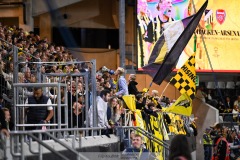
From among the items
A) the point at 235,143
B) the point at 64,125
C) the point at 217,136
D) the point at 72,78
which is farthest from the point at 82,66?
the point at 235,143

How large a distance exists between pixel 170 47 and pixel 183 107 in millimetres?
1760

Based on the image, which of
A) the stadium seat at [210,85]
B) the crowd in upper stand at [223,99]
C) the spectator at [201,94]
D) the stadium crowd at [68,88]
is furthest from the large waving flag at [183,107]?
the stadium seat at [210,85]

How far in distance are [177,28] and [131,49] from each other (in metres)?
13.9

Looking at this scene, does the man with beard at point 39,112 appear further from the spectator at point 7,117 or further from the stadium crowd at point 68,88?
the spectator at point 7,117

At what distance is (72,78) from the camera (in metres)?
19.4

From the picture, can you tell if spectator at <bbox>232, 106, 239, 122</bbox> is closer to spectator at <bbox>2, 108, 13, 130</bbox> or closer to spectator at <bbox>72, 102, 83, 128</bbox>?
spectator at <bbox>72, 102, 83, 128</bbox>

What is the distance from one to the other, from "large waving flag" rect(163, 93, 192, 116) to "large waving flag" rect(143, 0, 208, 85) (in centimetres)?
91

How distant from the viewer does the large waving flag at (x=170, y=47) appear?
80.5ft

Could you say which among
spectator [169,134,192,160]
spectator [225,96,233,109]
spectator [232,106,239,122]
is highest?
spectator [169,134,192,160]

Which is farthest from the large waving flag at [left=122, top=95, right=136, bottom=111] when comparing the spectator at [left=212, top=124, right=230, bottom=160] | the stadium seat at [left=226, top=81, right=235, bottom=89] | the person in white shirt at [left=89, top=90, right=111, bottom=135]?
the stadium seat at [left=226, top=81, right=235, bottom=89]

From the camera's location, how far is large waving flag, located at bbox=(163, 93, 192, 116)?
24.8 m

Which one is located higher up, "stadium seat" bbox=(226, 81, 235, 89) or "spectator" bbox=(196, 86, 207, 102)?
"stadium seat" bbox=(226, 81, 235, 89)

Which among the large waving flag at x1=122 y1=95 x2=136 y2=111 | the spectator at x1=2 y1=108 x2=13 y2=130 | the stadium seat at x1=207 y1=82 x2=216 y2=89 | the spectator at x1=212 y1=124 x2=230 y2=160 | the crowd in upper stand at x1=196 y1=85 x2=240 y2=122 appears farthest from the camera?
the stadium seat at x1=207 y1=82 x2=216 y2=89

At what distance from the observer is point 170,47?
25484mm
